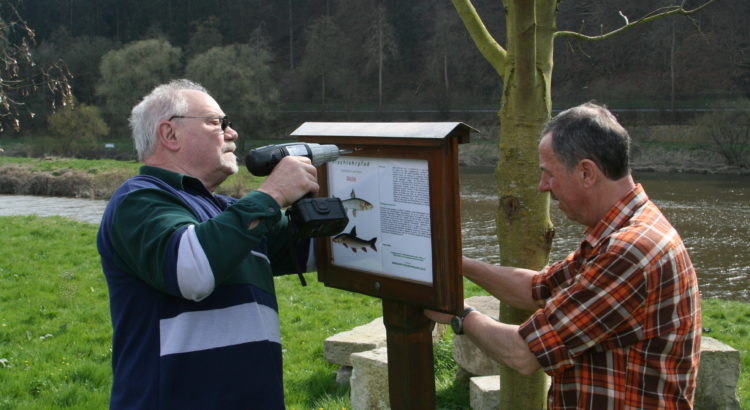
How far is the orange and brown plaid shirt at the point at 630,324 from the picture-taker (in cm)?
231

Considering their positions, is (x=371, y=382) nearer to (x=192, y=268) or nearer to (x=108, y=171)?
(x=192, y=268)

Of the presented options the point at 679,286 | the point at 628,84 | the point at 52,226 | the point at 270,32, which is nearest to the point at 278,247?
the point at 679,286

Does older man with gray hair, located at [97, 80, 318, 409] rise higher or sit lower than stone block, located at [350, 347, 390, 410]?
higher

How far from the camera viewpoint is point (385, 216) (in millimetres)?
2830

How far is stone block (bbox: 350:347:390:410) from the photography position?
4844 mm

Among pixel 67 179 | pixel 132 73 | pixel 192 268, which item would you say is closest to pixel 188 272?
pixel 192 268

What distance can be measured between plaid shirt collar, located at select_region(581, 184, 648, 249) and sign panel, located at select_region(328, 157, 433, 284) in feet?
1.95

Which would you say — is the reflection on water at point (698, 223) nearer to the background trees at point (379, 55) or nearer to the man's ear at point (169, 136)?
the man's ear at point (169, 136)

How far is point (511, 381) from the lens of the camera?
407 cm

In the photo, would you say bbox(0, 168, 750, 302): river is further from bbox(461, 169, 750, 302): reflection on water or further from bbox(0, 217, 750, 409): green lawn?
bbox(0, 217, 750, 409): green lawn

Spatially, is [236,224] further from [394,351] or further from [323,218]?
[394,351]

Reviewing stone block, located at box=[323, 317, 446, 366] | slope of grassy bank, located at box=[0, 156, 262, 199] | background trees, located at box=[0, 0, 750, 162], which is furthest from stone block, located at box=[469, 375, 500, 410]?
background trees, located at box=[0, 0, 750, 162]

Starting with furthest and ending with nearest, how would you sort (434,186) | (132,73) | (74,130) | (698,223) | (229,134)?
(132,73), (74,130), (698,223), (229,134), (434,186)

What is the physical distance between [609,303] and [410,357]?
37.8 inches
